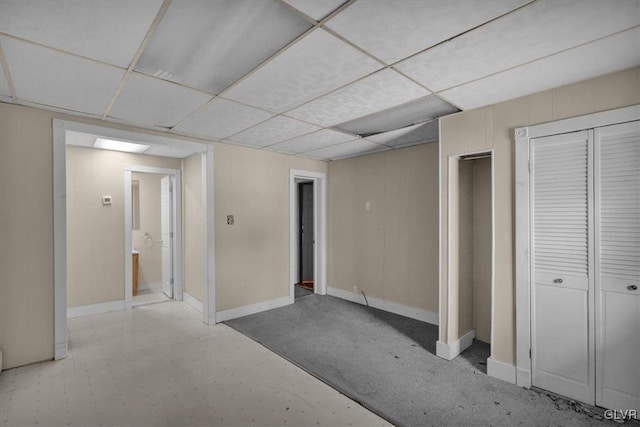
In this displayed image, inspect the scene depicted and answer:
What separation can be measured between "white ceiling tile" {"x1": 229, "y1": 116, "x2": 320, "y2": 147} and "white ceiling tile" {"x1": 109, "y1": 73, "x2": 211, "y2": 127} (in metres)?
0.75

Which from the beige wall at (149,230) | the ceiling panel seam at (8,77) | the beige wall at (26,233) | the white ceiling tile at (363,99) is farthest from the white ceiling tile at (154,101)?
the beige wall at (149,230)

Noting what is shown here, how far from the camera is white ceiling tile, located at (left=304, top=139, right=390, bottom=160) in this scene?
13.9 feet

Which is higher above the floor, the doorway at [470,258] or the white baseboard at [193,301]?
the doorway at [470,258]

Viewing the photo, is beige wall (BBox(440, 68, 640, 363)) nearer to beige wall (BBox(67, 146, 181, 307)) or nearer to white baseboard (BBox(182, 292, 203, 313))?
white baseboard (BBox(182, 292, 203, 313))

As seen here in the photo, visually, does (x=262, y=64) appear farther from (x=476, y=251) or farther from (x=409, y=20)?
(x=476, y=251)

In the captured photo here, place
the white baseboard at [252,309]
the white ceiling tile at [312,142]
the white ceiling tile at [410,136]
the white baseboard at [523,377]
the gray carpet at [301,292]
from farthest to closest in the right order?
the gray carpet at [301,292]
the white baseboard at [252,309]
the white ceiling tile at [312,142]
the white ceiling tile at [410,136]
the white baseboard at [523,377]

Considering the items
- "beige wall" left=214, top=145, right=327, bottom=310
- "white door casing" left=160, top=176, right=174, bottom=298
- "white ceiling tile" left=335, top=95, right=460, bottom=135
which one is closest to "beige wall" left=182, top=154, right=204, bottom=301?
"white door casing" left=160, top=176, right=174, bottom=298

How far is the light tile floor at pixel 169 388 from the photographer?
2.18 metres

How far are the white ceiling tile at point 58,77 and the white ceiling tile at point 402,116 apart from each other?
84.1 inches

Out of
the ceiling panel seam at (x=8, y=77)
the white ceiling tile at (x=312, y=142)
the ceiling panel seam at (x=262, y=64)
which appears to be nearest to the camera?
the ceiling panel seam at (x=262, y=64)

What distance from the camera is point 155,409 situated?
89.3 inches

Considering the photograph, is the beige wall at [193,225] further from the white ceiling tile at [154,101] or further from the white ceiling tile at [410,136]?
the white ceiling tile at [410,136]

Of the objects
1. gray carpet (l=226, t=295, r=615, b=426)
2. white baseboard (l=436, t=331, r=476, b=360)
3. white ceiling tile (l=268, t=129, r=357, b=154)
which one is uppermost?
white ceiling tile (l=268, t=129, r=357, b=154)

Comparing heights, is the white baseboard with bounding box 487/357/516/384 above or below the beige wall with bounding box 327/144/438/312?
below
